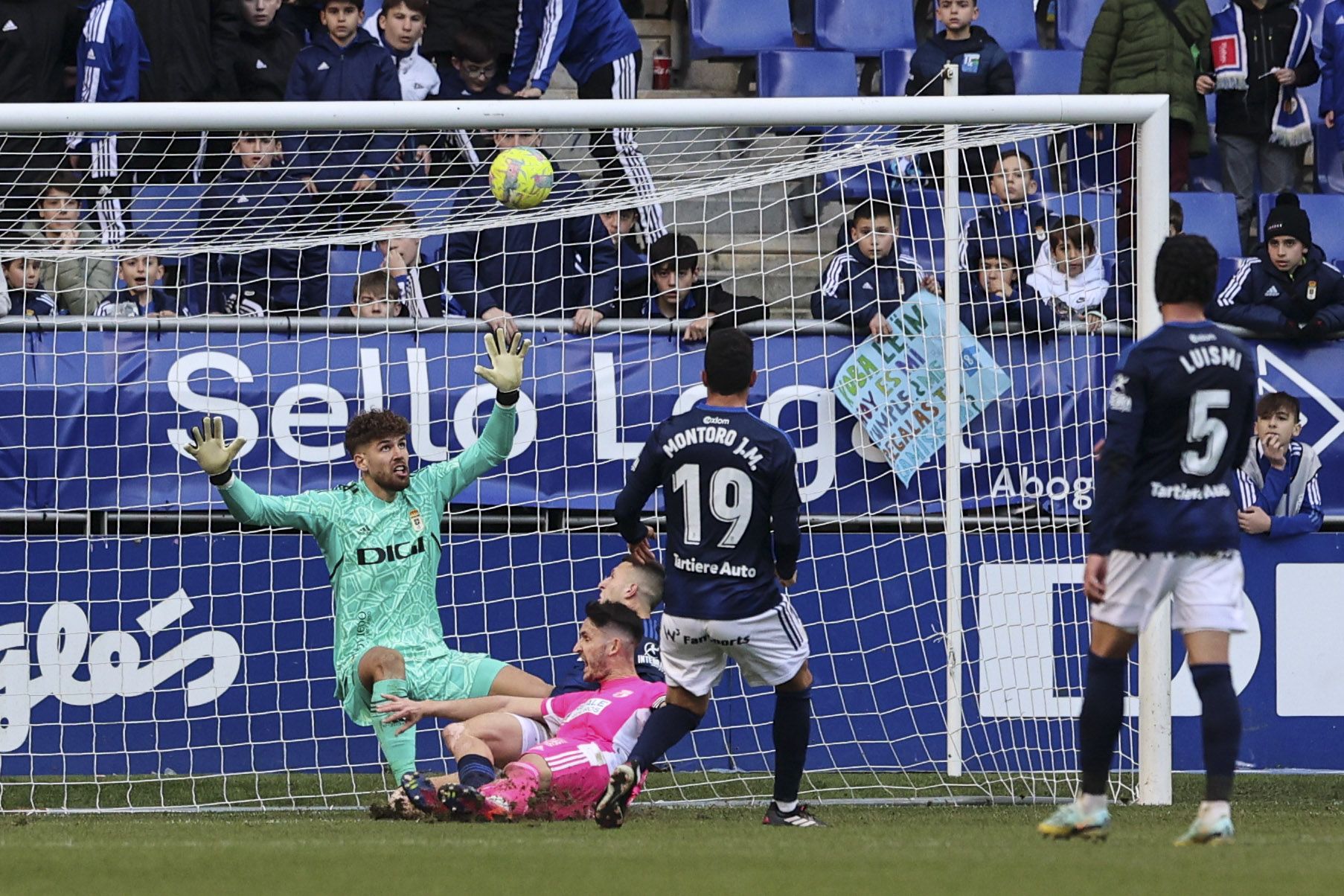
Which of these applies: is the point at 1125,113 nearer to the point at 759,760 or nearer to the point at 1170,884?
the point at 759,760

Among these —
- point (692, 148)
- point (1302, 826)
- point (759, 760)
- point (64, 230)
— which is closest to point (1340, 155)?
point (692, 148)

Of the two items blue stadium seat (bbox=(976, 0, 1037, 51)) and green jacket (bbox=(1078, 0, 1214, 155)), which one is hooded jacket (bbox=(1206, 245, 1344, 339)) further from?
blue stadium seat (bbox=(976, 0, 1037, 51))

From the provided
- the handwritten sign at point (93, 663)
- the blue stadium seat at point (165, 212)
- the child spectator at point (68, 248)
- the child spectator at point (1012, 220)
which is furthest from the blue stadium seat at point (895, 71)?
the handwritten sign at point (93, 663)

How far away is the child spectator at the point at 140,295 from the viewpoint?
928 centimetres

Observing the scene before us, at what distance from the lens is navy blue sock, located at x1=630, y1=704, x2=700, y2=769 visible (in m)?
6.56

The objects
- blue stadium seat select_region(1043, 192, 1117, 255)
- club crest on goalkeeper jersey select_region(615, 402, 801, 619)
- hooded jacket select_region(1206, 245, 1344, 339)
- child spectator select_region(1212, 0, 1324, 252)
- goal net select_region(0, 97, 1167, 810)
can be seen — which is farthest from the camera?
child spectator select_region(1212, 0, 1324, 252)

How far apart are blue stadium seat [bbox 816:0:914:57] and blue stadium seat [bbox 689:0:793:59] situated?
298mm

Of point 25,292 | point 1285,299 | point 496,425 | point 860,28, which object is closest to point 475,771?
point 496,425

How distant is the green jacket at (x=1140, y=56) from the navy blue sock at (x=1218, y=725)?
7.36 metres

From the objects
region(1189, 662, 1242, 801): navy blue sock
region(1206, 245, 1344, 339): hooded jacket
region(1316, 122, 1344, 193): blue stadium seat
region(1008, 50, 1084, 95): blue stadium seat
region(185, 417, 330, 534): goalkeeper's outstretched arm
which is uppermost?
region(1008, 50, 1084, 95): blue stadium seat

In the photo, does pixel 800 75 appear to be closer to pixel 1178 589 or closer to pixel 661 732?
pixel 661 732

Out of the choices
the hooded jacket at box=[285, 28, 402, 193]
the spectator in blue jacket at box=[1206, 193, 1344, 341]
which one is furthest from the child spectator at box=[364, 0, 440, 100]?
the spectator in blue jacket at box=[1206, 193, 1344, 341]

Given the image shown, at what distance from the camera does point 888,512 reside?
935 cm

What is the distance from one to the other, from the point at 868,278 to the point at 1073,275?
1.02m
